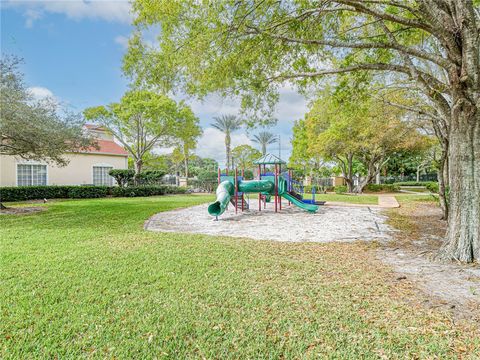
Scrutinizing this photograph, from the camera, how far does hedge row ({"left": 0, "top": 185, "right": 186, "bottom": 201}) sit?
17.0 metres

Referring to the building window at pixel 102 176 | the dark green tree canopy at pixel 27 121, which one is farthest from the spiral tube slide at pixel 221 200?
the building window at pixel 102 176

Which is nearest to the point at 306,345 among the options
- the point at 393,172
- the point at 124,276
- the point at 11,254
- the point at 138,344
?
the point at 138,344

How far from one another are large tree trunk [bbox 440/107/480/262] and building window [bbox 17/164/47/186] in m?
23.9

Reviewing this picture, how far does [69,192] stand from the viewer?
18984 millimetres

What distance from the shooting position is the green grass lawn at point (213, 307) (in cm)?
257

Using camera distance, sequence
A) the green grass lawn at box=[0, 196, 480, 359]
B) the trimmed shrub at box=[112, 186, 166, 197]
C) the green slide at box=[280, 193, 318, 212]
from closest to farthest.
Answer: the green grass lawn at box=[0, 196, 480, 359] < the green slide at box=[280, 193, 318, 212] < the trimmed shrub at box=[112, 186, 166, 197]

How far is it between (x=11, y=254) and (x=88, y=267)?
208cm

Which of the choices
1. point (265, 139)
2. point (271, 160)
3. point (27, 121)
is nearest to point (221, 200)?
point (271, 160)

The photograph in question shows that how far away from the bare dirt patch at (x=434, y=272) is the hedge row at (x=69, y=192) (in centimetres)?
1926

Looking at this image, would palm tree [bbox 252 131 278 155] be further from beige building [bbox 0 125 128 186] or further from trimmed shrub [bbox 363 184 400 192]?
beige building [bbox 0 125 128 186]

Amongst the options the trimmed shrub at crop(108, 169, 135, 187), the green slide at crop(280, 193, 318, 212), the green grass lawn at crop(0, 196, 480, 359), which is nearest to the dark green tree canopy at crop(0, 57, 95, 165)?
the green grass lawn at crop(0, 196, 480, 359)

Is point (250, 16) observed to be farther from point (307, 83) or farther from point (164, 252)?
point (164, 252)

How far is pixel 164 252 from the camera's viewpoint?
5609 mm

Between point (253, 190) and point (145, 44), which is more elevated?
point (145, 44)
